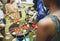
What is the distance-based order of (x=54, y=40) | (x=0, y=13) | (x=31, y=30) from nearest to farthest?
1. (x=54, y=40)
2. (x=0, y=13)
3. (x=31, y=30)

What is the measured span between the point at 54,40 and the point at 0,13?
5.63 ft

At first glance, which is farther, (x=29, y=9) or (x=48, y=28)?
(x=29, y=9)

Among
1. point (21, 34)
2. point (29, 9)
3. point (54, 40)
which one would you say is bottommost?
point (21, 34)

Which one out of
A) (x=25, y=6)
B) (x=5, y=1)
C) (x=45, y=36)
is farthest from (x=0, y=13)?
(x=45, y=36)

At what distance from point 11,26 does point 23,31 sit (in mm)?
178

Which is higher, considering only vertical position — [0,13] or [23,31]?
[0,13]

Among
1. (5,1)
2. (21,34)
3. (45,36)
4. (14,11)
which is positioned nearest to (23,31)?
(21,34)

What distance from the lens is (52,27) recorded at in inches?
35.0

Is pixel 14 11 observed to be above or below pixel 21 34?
above

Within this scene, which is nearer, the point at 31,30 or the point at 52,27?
the point at 52,27

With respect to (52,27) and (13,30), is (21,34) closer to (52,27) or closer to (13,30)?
(13,30)

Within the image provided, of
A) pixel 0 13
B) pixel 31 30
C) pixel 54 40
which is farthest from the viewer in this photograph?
pixel 31 30

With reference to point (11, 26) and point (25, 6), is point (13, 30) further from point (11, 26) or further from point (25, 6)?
point (25, 6)

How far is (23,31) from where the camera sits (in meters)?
2.64
